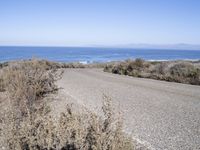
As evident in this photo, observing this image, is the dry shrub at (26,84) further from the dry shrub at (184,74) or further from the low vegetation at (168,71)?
the low vegetation at (168,71)

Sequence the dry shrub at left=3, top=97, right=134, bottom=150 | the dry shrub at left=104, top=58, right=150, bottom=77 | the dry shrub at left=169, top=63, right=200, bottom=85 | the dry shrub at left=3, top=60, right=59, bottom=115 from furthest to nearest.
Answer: the dry shrub at left=104, top=58, right=150, bottom=77 < the dry shrub at left=169, top=63, right=200, bottom=85 < the dry shrub at left=3, top=60, right=59, bottom=115 < the dry shrub at left=3, top=97, right=134, bottom=150

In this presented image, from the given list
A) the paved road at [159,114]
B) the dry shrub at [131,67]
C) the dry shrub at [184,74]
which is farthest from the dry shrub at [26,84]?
the dry shrub at [131,67]

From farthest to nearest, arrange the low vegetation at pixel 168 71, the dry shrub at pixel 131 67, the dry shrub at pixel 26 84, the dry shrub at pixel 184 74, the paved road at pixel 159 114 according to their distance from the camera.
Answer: the dry shrub at pixel 131 67
the low vegetation at pixel 168 71
the dry shrub at pixel 184 74
the dry shrub at pixel 26 84
the paved road at pixel 159 114

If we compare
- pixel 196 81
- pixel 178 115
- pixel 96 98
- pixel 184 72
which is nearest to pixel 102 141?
pixel 178 115

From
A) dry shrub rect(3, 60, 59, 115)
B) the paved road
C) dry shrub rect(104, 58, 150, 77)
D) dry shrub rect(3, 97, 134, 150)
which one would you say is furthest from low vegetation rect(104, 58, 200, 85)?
dry shrub rect(3, 97, 134, 150)

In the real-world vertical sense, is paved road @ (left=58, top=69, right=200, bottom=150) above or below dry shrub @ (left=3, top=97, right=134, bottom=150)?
below

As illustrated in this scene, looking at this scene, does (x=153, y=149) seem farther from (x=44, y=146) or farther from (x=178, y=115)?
(x=178, y=115)

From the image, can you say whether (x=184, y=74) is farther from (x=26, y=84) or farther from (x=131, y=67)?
(x=26, y=84)

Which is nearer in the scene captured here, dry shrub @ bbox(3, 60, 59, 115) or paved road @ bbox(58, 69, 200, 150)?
paved road @ bbox(58, 69, 200, 150)

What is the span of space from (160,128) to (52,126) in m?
3.97

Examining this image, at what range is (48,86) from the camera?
594 inches

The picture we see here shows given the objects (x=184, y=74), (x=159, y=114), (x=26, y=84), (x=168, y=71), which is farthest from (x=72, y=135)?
(x=168, y=71)

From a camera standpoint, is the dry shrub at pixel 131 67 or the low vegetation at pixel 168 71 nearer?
the low vegetation at pixel 168 71

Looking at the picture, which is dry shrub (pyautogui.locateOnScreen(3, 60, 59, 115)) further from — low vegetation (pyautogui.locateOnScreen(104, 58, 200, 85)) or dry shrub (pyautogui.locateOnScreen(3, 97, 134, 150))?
low vegetation (pyautogui.locateOnScreen(104, 58, 200, 85))
